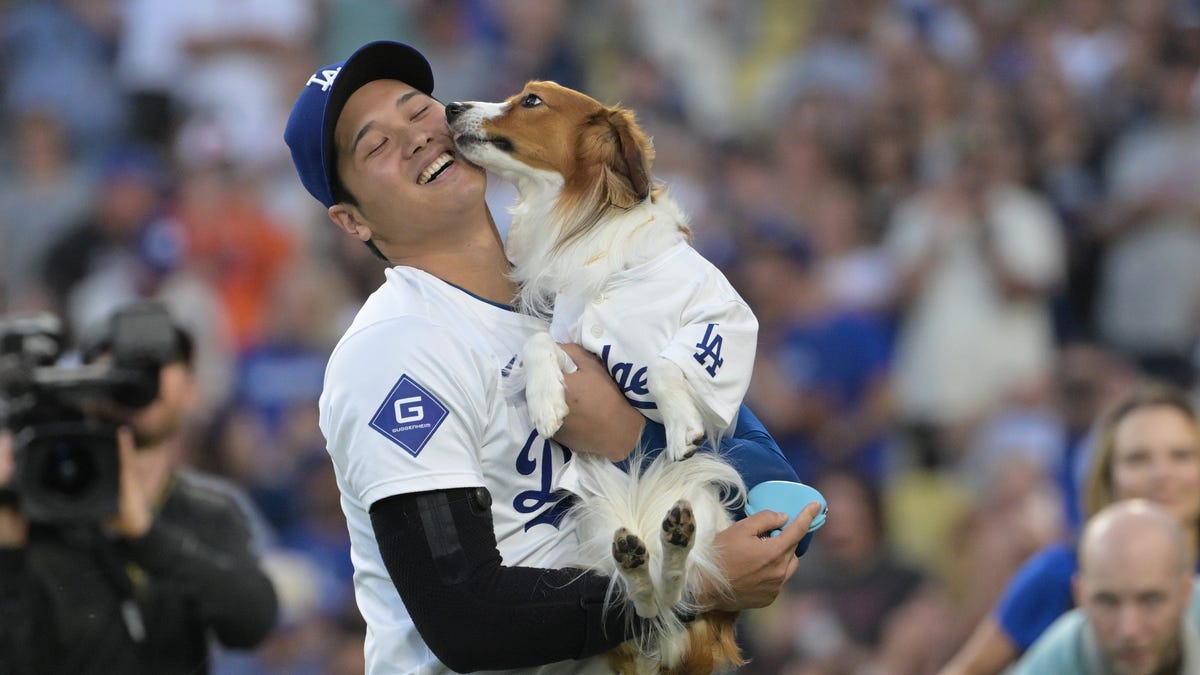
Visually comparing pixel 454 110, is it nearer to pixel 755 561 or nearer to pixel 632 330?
pixel 632 330

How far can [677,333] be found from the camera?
3.11 metres

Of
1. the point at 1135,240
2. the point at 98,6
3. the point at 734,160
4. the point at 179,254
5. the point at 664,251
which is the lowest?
the point at 179,254

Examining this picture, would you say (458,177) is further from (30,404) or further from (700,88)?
(700,88)

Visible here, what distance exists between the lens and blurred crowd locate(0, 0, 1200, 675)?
7.19m

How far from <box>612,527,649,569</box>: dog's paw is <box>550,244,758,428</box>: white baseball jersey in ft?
1.29

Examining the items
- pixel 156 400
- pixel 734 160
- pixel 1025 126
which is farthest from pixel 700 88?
pixel 156 400

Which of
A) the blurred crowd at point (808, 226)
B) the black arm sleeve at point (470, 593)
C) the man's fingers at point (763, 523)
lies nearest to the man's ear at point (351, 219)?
the black arm sleeve at point (470, 593)

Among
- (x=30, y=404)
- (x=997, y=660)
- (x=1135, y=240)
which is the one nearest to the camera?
(x=30, y=404)

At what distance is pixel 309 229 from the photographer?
8953 millimetres

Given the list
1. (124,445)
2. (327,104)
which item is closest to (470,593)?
(327,104)

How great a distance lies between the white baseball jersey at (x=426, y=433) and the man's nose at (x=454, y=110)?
0.44m

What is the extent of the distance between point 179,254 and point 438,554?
6.59 meters

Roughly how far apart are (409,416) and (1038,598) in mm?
2416

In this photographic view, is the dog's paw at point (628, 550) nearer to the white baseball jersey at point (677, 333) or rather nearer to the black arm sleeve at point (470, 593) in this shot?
the black arm sleeve at point (470, 593)
